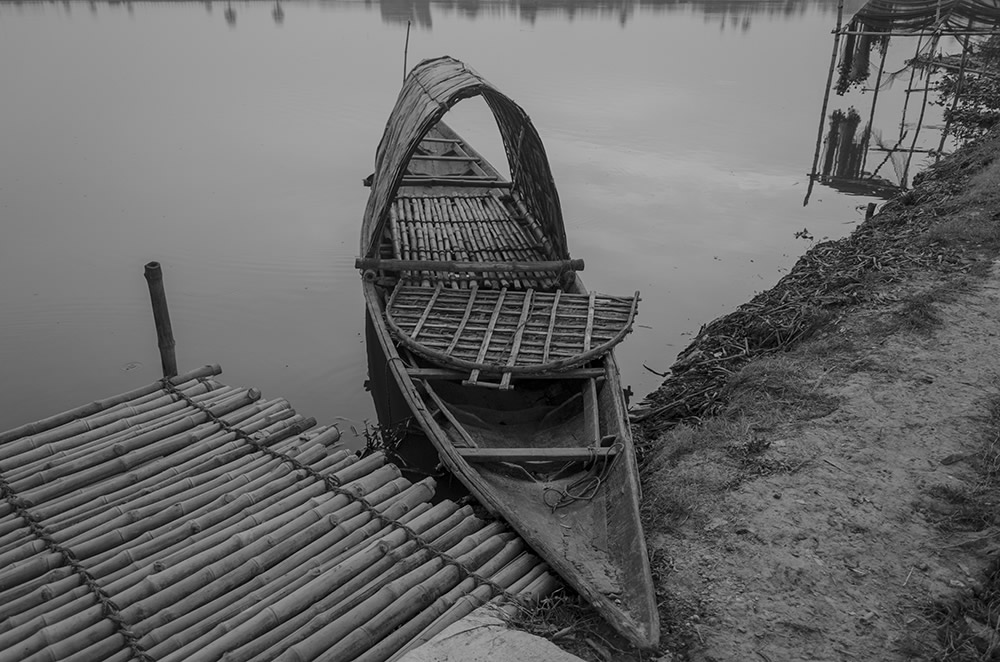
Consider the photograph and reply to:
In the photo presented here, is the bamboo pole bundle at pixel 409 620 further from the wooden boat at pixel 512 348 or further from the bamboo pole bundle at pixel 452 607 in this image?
the wooden boat at pixel 512 348

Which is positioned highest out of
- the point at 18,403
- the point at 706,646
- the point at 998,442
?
the point at 998,442

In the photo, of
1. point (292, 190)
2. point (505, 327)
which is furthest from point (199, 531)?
point (292, 190)

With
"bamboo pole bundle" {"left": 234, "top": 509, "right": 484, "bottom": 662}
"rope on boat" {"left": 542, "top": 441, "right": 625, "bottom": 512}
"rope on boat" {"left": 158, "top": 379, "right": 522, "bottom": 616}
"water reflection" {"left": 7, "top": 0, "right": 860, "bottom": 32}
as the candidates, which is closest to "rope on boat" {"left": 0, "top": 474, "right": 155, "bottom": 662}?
"rope on boat" {"left": 158, "top": 379, "right": 522, "bottom": 616}

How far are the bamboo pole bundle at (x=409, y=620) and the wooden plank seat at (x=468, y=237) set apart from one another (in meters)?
3.10

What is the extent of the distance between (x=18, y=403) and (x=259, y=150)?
702 cm

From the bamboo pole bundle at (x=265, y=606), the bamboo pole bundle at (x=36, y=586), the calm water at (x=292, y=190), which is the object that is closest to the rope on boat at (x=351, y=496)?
the bamboo pole bundle at (x=265, y=606)

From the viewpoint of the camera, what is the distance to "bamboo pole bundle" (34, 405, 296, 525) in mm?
3713

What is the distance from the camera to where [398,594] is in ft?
10.6

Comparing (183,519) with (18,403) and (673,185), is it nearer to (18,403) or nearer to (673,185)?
(18,403)

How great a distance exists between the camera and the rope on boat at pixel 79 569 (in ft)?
9.73

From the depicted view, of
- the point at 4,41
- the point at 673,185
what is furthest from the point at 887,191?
the point at 4,41

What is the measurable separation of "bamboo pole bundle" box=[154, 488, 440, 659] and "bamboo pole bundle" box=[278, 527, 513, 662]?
210 millimetres

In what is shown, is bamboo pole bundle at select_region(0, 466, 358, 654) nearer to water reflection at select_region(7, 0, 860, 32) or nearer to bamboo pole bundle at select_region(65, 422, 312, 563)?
bamboo pole bundle at select_region(65, 422, 312, 563)

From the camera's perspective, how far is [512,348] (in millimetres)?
5102
